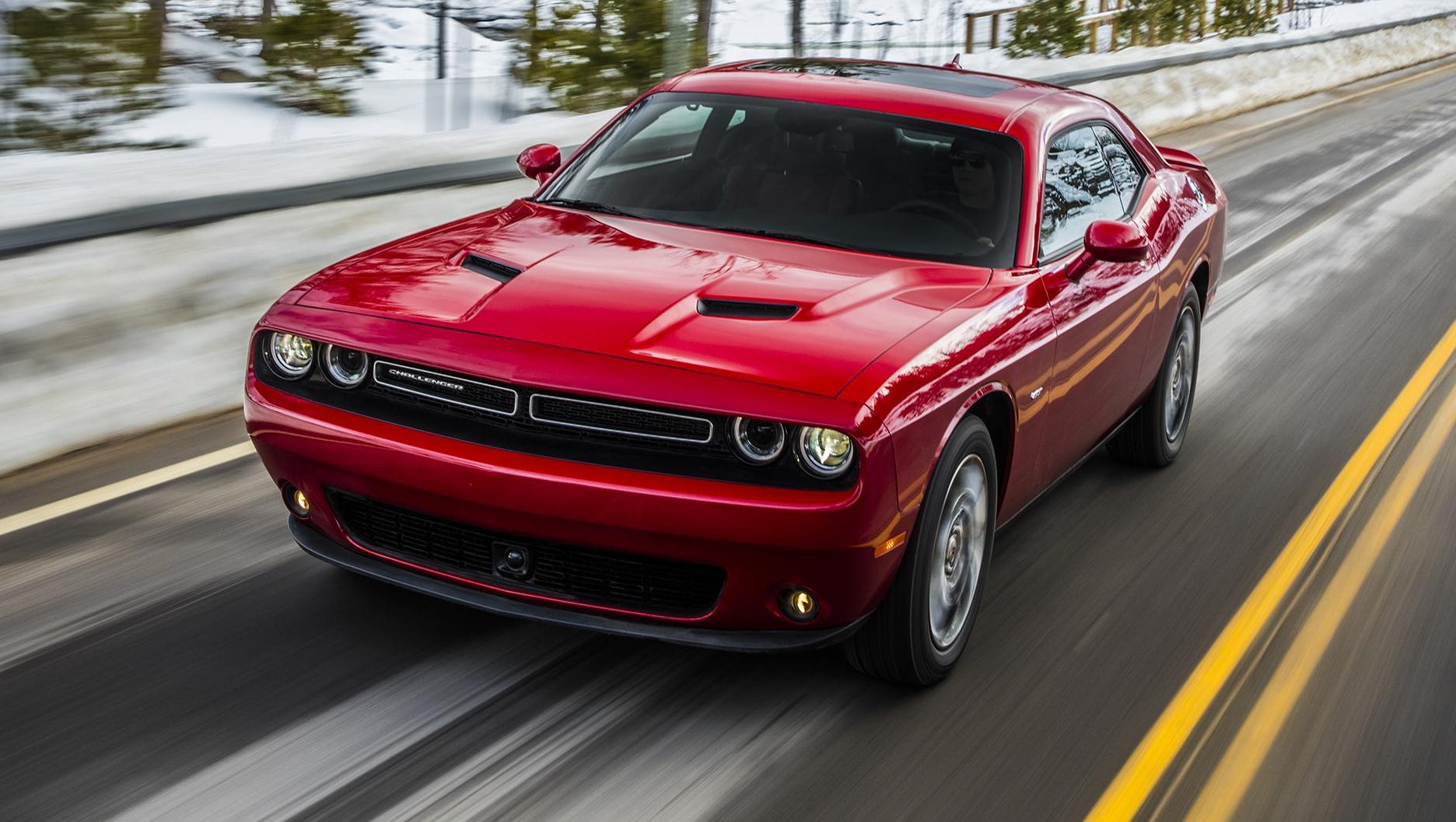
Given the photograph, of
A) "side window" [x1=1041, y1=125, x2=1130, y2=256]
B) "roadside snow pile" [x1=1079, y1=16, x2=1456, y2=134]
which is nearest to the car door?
"side window" [x1=1041, y1=125, x2=1130, y2=256]

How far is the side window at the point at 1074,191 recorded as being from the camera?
16.5 ft

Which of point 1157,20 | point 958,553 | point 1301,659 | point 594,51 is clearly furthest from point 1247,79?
point 958,553

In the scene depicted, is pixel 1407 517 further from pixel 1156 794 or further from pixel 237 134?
pixel 237 134

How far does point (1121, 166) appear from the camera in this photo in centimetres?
597

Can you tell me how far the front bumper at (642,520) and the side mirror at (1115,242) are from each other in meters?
1.44

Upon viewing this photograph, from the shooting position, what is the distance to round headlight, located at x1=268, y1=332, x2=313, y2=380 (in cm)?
414

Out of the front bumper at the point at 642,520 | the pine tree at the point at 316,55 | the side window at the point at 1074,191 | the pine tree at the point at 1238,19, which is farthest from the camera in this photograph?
the pine tree at the point at 1238,19

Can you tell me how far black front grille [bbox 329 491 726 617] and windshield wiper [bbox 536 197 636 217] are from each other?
1.47m

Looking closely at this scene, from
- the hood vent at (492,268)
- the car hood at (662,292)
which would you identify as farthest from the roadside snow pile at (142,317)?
the hood vent at (492,268)

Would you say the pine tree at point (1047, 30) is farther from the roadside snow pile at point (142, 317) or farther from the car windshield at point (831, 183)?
the car windshield at point (831, 183)

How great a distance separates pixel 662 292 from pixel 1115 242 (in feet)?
4.96

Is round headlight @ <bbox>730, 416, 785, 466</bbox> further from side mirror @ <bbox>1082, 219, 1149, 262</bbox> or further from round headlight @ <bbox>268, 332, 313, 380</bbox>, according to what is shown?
side mirror @ <bbox>1082, 219, 1149, 262</bbox>

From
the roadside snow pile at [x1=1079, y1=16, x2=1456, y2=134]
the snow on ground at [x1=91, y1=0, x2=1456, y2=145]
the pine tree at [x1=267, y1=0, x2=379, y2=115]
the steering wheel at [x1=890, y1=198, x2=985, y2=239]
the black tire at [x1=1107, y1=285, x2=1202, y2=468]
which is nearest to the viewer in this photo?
the steering wheel at [x1=890, y1=198, x2=985, y2=239]

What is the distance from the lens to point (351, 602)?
461cm
